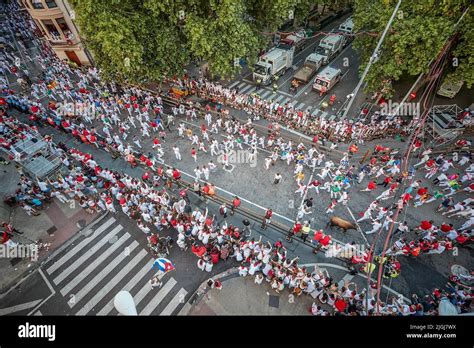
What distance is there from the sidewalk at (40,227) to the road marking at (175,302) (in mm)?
7304

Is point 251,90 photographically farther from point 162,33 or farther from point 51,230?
point 51,230

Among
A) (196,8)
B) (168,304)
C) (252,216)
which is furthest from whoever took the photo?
(196,8)

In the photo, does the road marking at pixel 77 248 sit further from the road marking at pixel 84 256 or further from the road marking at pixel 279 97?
the road marking at pixel 279 97

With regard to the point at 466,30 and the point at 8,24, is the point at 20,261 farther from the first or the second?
the point at 8,24

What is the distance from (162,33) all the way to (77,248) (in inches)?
641

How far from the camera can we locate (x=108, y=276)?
12.7 meters

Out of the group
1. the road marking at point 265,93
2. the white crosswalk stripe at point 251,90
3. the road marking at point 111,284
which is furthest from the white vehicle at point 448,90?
the road marking at point 111,284

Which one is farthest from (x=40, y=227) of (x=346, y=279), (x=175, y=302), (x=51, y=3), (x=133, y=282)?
(x=51, y=3)

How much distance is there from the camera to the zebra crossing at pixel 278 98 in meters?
24.4

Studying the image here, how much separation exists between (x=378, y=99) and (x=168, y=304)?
2397cm

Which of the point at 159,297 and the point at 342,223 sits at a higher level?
the point at 159,297
